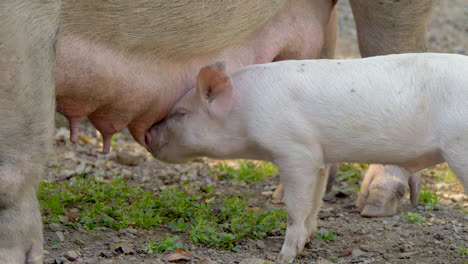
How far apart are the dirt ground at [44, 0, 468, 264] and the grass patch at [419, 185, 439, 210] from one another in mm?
37

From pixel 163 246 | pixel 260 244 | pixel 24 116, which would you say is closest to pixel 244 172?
pixel 260 244

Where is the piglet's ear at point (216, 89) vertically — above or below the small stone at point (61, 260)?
above

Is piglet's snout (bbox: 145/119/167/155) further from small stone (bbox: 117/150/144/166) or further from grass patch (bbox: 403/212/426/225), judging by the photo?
grass patch (bbox: 403/212/426/225)

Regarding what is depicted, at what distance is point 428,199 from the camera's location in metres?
4.05

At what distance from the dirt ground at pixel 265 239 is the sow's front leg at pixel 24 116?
1.03 ft

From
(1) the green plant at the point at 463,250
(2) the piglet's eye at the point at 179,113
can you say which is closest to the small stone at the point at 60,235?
(2) the piglet's eye at the point at 179,113

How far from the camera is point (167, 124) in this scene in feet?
10.8

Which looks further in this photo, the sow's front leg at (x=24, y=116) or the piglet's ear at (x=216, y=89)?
the piglet's ear at (x=216, y=89)

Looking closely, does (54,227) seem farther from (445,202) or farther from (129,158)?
(445,202)

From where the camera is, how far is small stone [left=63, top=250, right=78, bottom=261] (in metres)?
2.90

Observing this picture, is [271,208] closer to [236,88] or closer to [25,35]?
[236,88]

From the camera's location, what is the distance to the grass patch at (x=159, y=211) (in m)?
3.29

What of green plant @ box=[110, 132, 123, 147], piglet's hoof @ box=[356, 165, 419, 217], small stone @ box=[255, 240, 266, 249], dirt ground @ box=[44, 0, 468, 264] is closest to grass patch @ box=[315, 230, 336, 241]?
dirt ground @ box=[44, 0, 468, 264]

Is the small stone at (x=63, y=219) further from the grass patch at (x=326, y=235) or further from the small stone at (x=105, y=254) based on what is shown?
the grass patch at (x=326, y=235)
